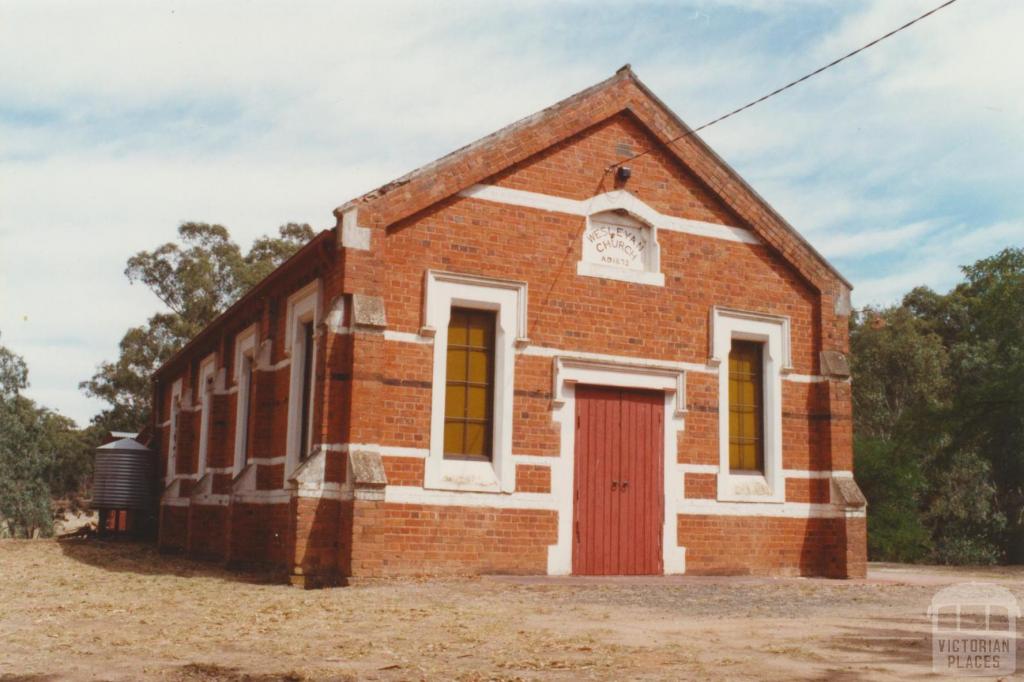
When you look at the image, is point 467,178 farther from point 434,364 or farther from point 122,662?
point 122,662

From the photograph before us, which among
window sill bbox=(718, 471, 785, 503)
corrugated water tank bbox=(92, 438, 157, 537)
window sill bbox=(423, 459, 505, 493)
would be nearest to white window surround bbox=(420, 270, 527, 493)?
window sill bbox=(423, 459, 505, 493)

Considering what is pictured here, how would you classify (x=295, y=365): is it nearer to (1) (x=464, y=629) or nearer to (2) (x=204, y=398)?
(2) (x=204, y=398)

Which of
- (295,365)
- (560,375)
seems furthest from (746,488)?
(295,365)

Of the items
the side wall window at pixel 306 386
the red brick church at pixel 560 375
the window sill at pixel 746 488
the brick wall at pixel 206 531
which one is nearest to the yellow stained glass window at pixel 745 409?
the red brick church at pixel 560 375

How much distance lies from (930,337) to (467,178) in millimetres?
25832

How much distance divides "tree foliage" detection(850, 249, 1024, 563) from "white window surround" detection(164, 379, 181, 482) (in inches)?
647

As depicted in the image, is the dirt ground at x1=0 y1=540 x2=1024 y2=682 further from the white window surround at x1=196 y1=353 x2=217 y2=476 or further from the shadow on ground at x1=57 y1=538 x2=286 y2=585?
the white window surround at x1=196 y1=353 x2=217 y2=476

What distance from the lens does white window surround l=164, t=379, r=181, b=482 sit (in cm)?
→ 2483

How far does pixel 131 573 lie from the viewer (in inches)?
600

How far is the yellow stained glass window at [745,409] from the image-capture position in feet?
52.4

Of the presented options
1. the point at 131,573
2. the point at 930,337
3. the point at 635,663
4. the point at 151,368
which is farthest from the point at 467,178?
the point at 151,368

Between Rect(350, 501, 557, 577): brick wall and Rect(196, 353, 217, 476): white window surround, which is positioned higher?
Rect(196, 353, 217, 476): white window surround

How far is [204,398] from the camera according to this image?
22.4 metres

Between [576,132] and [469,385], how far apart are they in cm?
415
